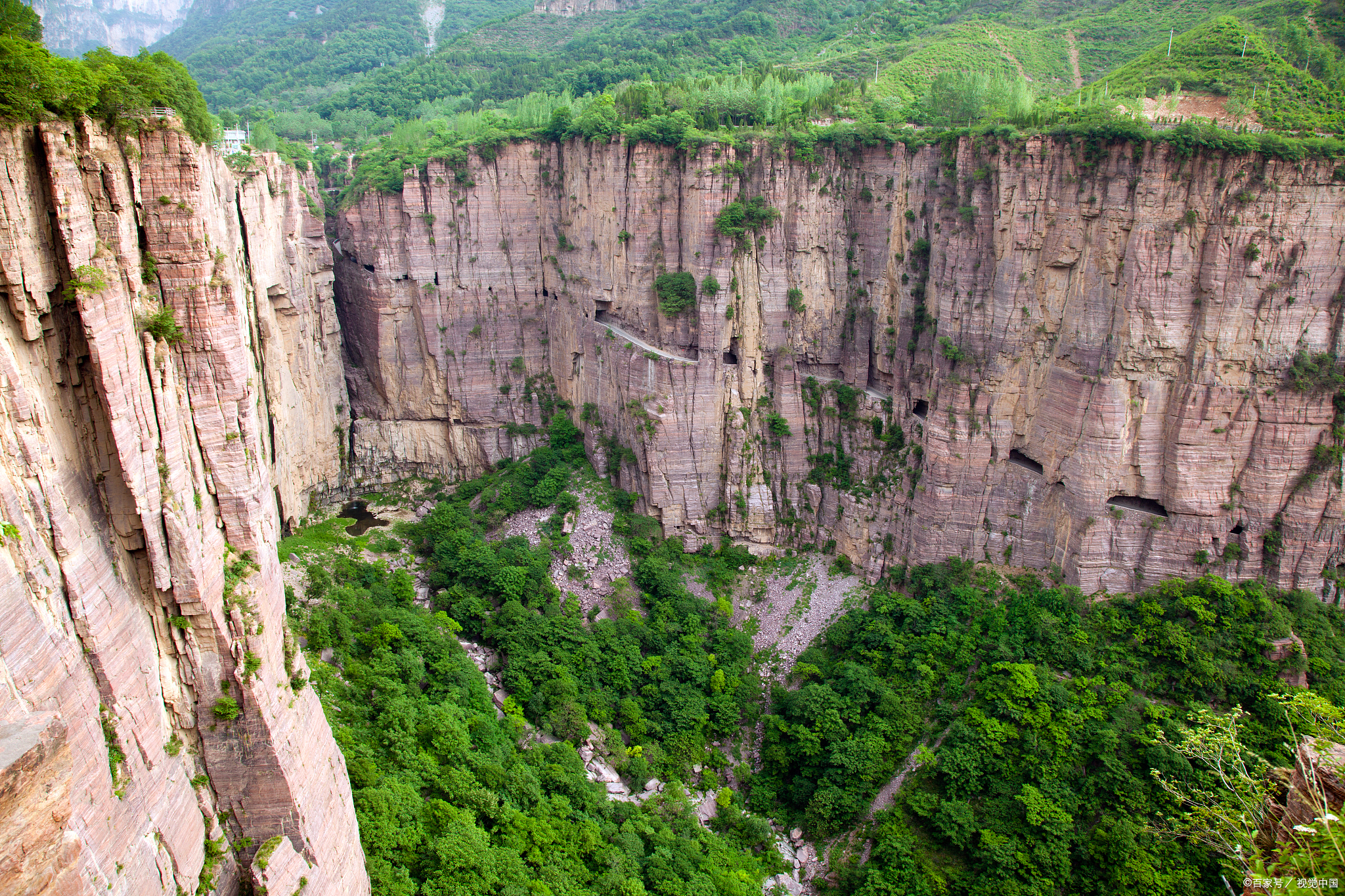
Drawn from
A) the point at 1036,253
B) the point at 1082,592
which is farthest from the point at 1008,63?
the point at 1082,592

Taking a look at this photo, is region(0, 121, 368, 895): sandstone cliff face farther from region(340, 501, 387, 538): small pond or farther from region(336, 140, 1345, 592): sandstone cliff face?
region(340, 501, 387, 538): small pond

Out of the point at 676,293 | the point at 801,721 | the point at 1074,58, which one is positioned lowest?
the point at 801,721

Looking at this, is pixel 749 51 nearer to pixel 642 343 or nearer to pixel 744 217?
pixel 744 217

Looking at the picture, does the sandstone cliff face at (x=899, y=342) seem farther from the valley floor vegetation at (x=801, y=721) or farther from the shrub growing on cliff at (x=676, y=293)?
the valley floor vegetation at (x=801, y=721)

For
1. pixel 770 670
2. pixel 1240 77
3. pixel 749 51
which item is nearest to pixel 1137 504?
pixel 770 670

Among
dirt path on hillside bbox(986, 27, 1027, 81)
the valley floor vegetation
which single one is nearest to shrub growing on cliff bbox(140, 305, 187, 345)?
the valley floor vegetation
